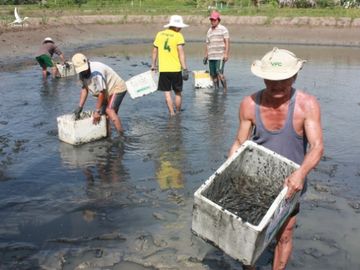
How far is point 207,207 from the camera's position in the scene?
2.98 m

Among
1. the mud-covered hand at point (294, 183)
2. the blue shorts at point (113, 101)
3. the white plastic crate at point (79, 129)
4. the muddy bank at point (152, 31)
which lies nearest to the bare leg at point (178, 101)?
the blue shorts at point (113, 101)

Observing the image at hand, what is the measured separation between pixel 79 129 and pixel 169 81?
7.74ft

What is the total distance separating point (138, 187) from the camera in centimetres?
561

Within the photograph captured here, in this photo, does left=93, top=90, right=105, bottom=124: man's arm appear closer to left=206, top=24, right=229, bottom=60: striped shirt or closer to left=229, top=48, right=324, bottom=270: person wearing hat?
left=229, top=48, right=324, bottom=270: person wearing hat

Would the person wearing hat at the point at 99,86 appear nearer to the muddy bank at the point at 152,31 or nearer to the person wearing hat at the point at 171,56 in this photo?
the person wearing hat at the point at 171,56

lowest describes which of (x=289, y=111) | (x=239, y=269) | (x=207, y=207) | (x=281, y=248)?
(x=239, y=269)

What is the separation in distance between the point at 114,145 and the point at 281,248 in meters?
4.13

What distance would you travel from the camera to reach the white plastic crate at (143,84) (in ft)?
28.5

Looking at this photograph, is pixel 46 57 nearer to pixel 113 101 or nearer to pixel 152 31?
pixel 113 101

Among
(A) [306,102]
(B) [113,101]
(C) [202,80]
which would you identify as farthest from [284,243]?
(C) [202,80]

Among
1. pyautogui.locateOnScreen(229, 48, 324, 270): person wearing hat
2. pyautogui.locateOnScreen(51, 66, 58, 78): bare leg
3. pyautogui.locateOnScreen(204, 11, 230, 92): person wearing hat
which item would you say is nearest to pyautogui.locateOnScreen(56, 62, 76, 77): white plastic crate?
pyautogui.locateOnScreen(51, 66, 58, 78): bare leg

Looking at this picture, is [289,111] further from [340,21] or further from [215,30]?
[340,21]

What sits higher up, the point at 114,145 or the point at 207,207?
the point at 207,207

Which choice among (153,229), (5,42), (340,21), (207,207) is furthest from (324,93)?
(340,21)
